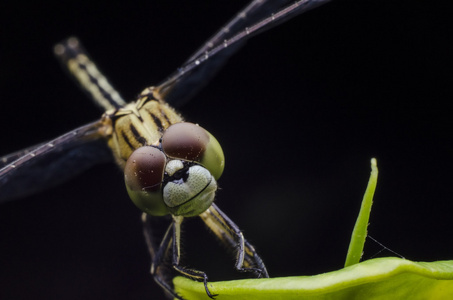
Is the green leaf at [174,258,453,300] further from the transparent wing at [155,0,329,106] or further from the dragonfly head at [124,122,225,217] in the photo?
the transparent wing at [155,0,329,106]

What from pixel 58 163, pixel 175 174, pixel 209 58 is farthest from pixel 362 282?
pixel 58 163

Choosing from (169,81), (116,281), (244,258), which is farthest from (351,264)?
(116,281)

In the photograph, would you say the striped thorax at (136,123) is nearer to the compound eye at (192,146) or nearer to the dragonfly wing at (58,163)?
the dragonfly wing at (58,163)

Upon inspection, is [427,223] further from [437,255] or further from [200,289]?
[200,289]

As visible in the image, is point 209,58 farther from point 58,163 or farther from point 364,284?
point 364,284

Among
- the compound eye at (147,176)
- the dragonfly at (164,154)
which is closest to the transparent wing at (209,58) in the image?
the dragonfly at (164,154)

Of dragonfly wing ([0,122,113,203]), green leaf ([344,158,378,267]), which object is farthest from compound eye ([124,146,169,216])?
green leaf ([344,158,378,267])

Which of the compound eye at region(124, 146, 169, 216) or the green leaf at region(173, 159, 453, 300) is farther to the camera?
the compound eye at region(124, 146, 169, 216)
